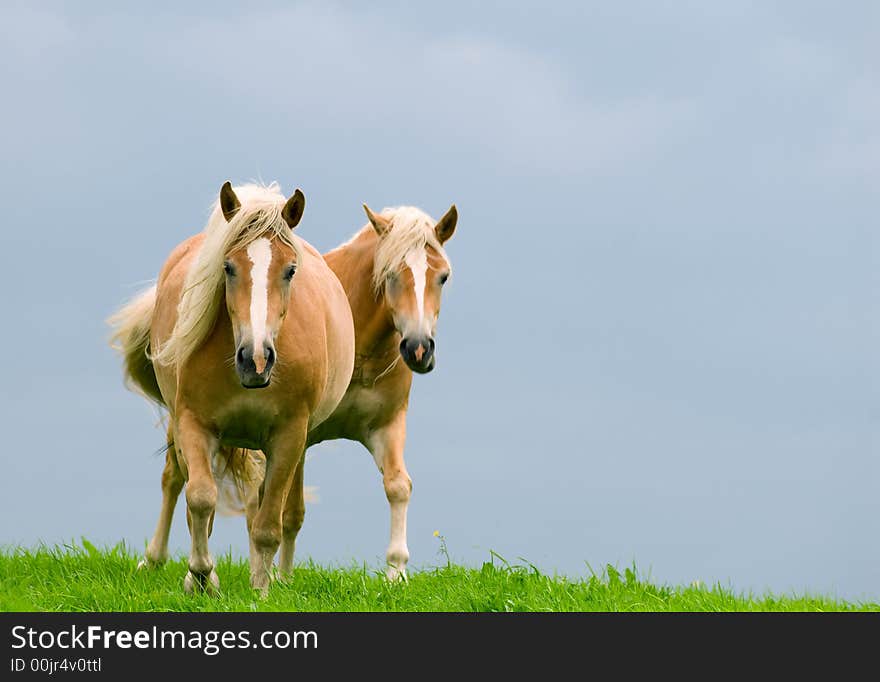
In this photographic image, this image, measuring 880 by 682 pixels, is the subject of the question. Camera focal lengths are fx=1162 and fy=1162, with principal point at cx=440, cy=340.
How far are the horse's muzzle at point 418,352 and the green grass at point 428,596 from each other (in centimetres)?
150

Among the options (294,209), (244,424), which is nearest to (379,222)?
(294,209)

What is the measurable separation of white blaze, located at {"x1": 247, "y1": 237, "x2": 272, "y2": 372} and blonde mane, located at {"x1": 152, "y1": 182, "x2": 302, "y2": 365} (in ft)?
0.35

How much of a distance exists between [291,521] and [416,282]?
85.0 inches

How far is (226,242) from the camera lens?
7031mm

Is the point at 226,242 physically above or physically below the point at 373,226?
below

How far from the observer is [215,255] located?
7.11 metres

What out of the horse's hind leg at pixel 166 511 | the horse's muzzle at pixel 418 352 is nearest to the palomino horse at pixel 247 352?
the horse's muzzle at pixel 418 352

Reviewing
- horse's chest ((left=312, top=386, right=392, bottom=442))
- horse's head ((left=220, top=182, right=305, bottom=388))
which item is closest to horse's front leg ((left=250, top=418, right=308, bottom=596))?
horse's head ((left=220, top=182, right=305, bottom=388))

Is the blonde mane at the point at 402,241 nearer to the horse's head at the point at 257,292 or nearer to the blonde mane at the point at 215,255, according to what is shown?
the blonde mane at the point at 215,255

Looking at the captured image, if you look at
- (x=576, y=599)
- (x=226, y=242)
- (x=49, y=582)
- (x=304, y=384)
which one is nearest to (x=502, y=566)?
(x=576, y=599)
